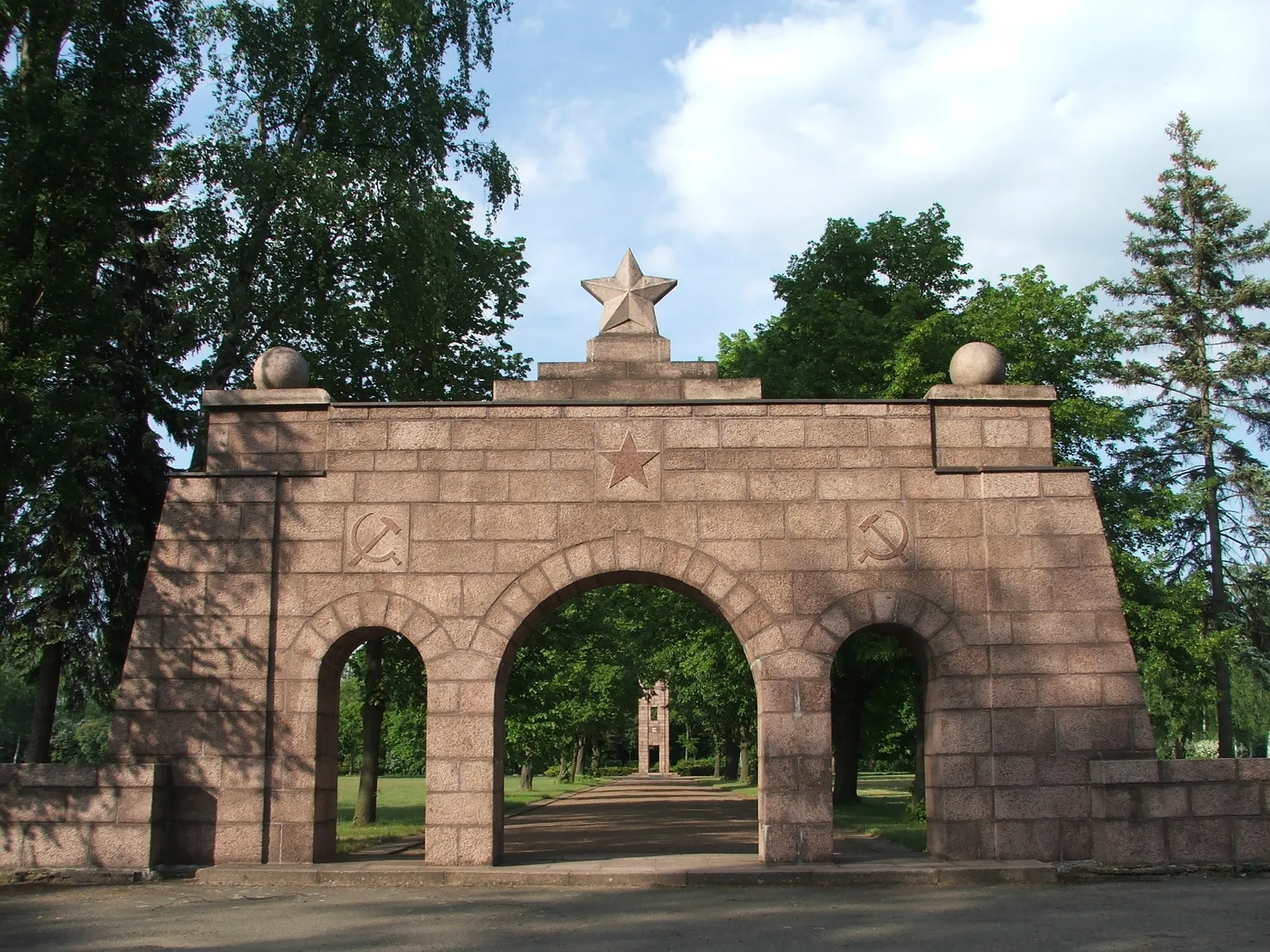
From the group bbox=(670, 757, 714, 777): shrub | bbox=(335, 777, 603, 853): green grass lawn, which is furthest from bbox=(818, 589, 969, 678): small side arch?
bbox=(670, 757, 714, 777): shrub

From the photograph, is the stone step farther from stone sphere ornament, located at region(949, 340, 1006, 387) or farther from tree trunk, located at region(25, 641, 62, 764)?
tree trunk, located at region(25, 641, 62, 764)

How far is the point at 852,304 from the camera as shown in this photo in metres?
24.5

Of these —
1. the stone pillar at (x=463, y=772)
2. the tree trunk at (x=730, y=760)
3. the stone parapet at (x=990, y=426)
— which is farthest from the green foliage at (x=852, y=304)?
the tree trunk at (x=730, y=760)

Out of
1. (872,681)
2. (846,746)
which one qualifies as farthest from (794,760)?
(846,746)

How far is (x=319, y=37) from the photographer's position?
19703 mm

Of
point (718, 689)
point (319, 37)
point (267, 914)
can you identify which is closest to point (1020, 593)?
point (267, 914)

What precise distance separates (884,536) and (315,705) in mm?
6298

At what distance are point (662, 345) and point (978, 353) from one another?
3.55 meters

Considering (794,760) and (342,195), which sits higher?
(342,195)

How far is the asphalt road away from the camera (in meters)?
8.51

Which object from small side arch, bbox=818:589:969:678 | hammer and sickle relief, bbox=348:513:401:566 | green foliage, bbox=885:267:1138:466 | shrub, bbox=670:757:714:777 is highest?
green foliage, bbox=885:267:1138:466

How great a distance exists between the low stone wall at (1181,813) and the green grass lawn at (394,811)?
7391 millimetres

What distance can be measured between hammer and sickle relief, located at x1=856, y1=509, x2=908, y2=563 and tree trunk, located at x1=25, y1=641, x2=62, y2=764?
→ 13.3 m

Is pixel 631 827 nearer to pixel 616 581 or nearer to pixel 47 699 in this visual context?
pixel 616 581
